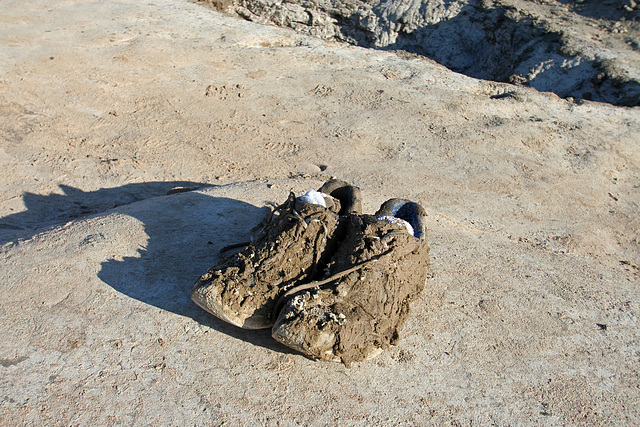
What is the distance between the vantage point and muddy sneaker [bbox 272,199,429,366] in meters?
2.68

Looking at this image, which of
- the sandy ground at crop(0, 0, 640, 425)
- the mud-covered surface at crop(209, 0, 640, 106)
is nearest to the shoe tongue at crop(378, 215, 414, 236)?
the sandy ground at crop(0, 0, 640, 425)

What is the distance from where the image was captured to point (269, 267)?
118 inches

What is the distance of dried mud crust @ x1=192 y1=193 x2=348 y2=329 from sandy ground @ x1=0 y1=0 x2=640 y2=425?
22 cm

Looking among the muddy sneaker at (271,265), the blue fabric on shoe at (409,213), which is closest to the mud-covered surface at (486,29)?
the blue fabric on shoe at (409,213)

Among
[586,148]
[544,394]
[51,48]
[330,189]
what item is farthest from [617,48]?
[51,48]

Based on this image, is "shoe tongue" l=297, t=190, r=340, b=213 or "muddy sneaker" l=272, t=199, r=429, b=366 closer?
"muddy sneaker" l=272, t=199, r=429, b=366

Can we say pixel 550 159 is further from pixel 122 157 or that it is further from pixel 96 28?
pixel 96 28

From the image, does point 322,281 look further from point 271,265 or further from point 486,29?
point 486,29

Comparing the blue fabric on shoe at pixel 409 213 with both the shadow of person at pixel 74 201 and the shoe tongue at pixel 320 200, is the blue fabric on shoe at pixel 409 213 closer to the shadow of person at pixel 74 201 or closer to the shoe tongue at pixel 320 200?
the shoe tongue at pixel 320 200

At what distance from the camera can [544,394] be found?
289 cm

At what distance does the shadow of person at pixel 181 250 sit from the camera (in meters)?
3.12

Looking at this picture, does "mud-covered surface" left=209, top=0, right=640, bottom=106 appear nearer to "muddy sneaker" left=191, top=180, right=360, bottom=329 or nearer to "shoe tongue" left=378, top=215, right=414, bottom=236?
"shoe tongue" left=378, top=215, right=414, bottom=236

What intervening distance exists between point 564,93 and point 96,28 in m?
7.72

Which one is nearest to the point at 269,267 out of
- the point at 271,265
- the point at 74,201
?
the point at 271,265
